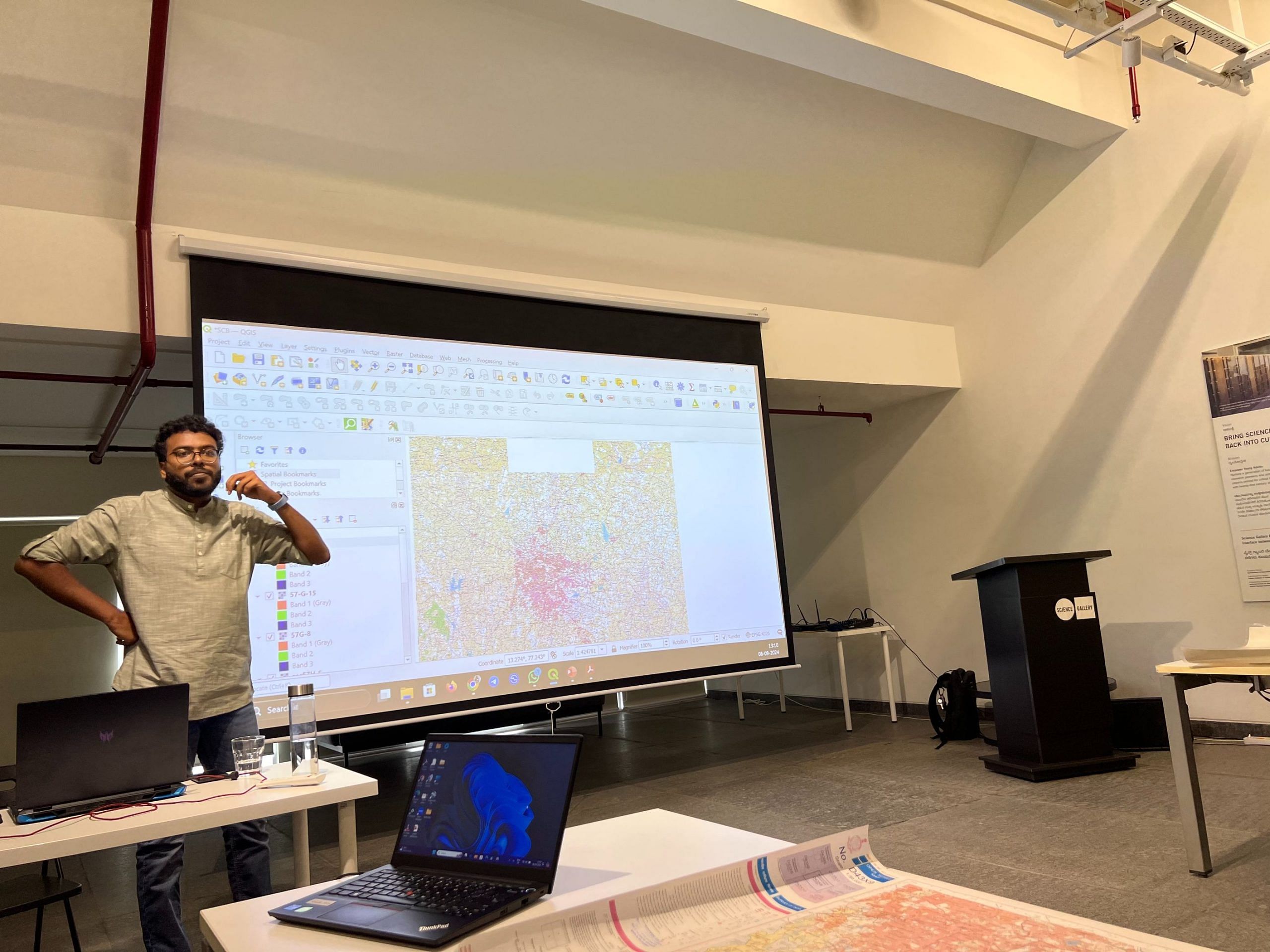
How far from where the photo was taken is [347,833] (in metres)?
1.98

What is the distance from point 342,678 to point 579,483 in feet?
4.60

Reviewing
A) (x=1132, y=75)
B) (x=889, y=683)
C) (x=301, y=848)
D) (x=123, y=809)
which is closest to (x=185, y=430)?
(x=123, y=809)

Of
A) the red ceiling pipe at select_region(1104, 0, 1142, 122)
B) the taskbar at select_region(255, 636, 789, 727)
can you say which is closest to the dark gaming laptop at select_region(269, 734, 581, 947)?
the taskbar at select_region(255, 636, 789, 727)

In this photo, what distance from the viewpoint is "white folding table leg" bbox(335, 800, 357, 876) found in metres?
1.93

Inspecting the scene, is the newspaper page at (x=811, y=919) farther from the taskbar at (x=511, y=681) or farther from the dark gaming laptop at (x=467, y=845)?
the taskbar at (x=511, y=681)

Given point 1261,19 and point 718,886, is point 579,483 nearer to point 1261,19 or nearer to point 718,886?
point 718,886

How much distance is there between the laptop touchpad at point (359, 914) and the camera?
3.19ft

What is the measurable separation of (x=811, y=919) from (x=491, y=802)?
1.40ft

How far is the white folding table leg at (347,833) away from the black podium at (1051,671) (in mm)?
2931

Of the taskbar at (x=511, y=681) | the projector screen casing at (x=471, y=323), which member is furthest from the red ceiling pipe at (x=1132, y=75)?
the taskbar at (x=511, y=681)

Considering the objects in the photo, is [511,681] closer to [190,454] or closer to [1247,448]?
[190,454]

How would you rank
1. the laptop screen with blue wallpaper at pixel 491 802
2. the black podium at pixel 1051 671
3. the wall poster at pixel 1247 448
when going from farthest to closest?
1. the wall poster at pixel 1247 448
2. the black podium at pixel 1051 671
3. the laptop screen with blue wallpaper at pixel 491 802

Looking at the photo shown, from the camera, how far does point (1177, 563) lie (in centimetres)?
453

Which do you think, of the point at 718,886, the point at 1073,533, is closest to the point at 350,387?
the point at 718,886
